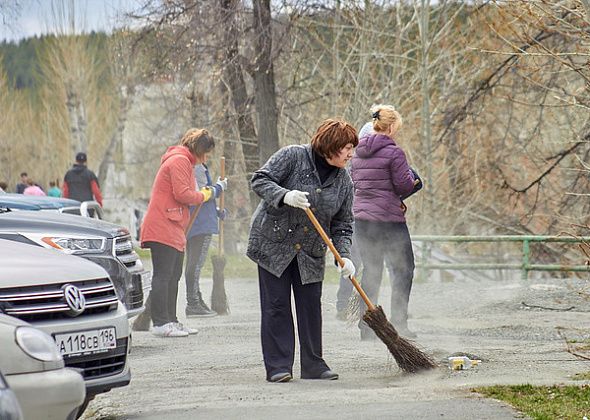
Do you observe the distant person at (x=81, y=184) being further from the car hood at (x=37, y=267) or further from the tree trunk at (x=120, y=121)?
the tree trunk at (x=120, y=121)

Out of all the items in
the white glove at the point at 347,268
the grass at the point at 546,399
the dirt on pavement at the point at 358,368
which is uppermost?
the white glove at the point at 347,268

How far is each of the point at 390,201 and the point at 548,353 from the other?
1916 mm

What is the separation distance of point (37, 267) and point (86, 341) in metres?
0.48

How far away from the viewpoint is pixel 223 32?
2220 cm

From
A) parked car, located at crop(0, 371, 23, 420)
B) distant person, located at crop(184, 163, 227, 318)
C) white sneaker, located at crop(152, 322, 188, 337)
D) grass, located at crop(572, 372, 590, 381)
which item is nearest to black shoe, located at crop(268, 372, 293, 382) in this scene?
grass, located at crop(572, 372, 590, 381)

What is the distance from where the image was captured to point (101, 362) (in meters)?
7.20

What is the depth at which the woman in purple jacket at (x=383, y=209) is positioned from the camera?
36.7 ft

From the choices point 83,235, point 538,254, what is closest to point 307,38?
point 538,254

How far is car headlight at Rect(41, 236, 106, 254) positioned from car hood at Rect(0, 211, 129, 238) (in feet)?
0.18

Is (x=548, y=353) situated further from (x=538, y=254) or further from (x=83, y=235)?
(x=538, y=254)

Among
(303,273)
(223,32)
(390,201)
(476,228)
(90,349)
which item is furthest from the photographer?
(476,228)

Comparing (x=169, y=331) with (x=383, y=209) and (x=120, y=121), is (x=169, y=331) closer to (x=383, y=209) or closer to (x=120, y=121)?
(x=383, y=209)

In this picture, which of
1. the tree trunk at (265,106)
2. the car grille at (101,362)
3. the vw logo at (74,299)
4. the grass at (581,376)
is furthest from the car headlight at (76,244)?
the tree trunk at (265,106)

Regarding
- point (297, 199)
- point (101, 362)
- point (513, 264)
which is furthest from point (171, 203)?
point (513, 264)
